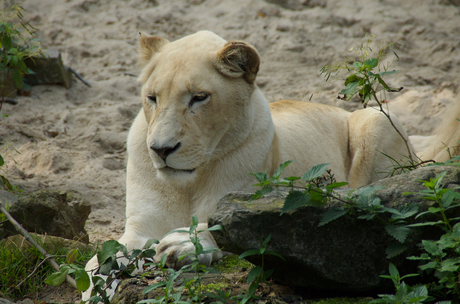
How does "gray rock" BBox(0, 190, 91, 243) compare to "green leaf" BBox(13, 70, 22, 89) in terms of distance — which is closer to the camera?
"gray rock" BBox(0, 190, 91, 243)

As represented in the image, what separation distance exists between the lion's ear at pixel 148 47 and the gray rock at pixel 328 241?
1707 millimetres

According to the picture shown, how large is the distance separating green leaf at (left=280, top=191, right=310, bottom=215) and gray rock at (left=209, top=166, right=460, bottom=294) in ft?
0.46

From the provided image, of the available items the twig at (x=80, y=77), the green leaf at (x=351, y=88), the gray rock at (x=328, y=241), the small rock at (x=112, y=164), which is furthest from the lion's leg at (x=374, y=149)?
the twig at (x=80, y=77)

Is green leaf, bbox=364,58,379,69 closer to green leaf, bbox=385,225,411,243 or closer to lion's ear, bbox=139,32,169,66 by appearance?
green leaf, bbox=385,225,411,243

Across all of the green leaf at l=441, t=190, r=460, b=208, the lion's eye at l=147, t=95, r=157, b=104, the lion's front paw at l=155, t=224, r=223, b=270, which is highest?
the lion's eye at l=147, t=95, r=157, b=104

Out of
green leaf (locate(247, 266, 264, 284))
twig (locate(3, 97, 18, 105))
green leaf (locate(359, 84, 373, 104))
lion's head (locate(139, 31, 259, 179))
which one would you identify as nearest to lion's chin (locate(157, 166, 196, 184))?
lion's head (locate(139, 31, 259, 179))

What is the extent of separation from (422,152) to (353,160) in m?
0.86

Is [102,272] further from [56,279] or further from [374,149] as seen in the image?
[374,149]

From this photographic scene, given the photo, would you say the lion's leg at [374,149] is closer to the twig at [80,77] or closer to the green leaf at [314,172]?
the green leaf at [314,172]

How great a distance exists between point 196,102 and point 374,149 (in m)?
2.30

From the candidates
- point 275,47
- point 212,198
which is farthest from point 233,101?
point 275,47

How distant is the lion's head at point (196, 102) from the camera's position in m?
2.80

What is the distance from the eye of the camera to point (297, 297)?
2.22 metres

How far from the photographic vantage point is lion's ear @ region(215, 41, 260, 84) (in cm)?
300
